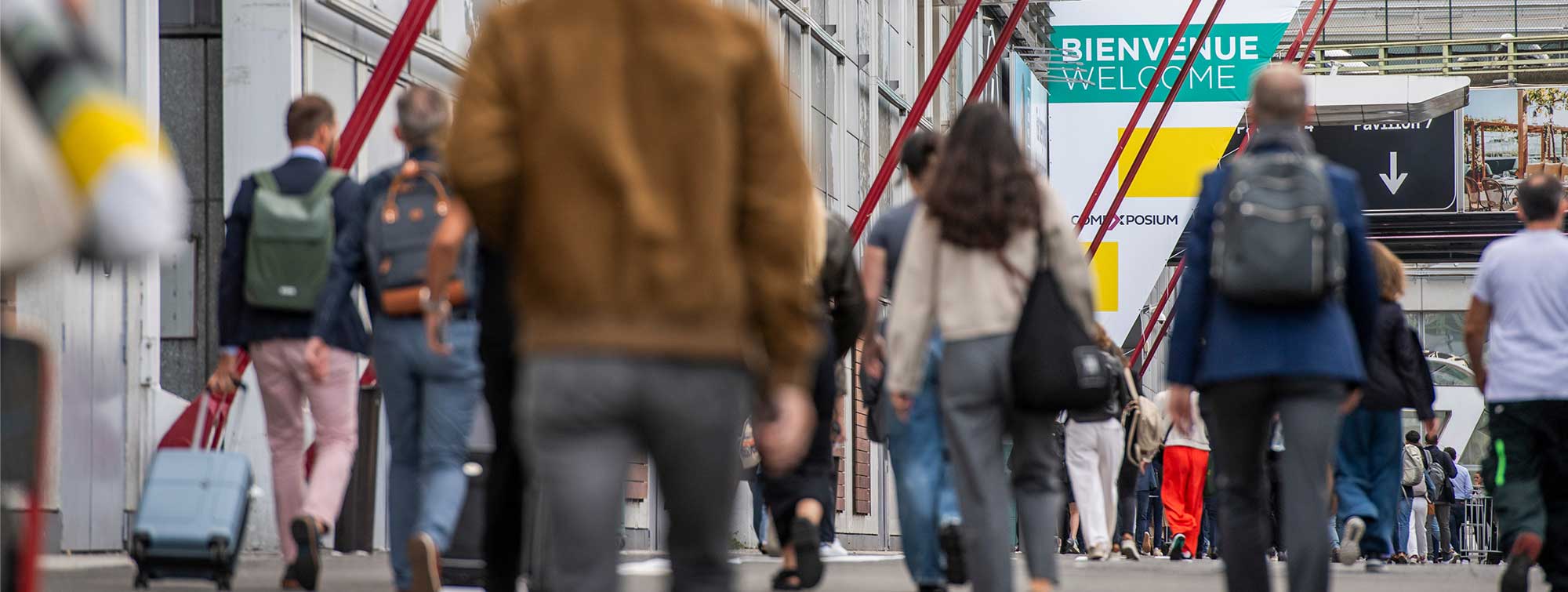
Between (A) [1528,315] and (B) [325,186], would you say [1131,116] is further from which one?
(B) [325,186]

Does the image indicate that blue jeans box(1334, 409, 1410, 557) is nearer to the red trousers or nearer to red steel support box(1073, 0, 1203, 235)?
the red trousers

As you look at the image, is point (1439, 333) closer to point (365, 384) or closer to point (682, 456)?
point (365, 384)

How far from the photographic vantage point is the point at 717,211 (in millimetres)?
3723

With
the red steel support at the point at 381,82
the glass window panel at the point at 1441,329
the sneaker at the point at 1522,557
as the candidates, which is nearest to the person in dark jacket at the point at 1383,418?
the sneaker at the point at 1522,557

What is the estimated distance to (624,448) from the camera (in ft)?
12.1

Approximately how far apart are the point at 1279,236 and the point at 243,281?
399 centimetres

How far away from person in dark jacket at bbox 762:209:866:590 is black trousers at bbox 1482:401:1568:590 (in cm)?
257

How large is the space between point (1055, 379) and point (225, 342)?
3.53 meters

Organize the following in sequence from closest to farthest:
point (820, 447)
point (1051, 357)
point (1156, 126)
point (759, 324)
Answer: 1. point (759, 324)
2. point (1051, 357)
3. point (820, 447)
4. point (1156, 126)

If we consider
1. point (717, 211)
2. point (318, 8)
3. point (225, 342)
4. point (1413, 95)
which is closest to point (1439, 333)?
point (1413, 95)

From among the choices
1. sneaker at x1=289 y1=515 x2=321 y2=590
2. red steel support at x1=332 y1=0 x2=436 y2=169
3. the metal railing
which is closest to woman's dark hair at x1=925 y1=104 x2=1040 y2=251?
sneaker at x1=289 y1=515 x2=321 y2=590

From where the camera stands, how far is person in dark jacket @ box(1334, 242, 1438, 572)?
11977mm

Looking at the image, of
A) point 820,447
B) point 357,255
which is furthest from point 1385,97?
point 357,255

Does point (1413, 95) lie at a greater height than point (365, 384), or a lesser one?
greater
